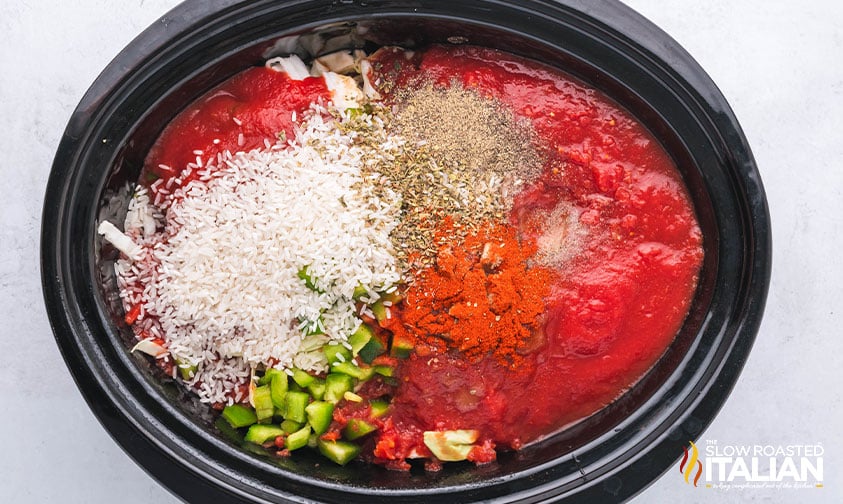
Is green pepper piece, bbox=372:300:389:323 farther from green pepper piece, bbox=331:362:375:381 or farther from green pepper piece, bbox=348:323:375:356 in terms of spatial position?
green pepper piece, bbox=331:362:375:381

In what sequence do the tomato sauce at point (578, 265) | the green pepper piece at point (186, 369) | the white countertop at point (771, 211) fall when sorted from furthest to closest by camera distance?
the white countertop at point (771, 211) → the green pepper piece at point (186, 369) → the tomato sauce at point (578, 265)

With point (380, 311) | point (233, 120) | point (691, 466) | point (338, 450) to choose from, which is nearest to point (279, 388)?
point (338, 450)

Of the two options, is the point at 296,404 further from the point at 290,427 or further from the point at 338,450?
the point at 338,450

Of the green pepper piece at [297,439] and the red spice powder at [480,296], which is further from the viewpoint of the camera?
the green pepper piece at [297,439]

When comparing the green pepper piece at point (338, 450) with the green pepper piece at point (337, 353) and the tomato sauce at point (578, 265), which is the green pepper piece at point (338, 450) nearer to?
the tomato sauce at point (578, 265)

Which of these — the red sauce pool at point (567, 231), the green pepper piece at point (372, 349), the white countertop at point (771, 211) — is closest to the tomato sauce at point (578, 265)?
the red sauce pool at point (567, 231)

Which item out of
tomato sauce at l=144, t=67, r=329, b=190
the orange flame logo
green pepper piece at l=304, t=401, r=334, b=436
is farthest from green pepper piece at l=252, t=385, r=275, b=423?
the orange flame logo
